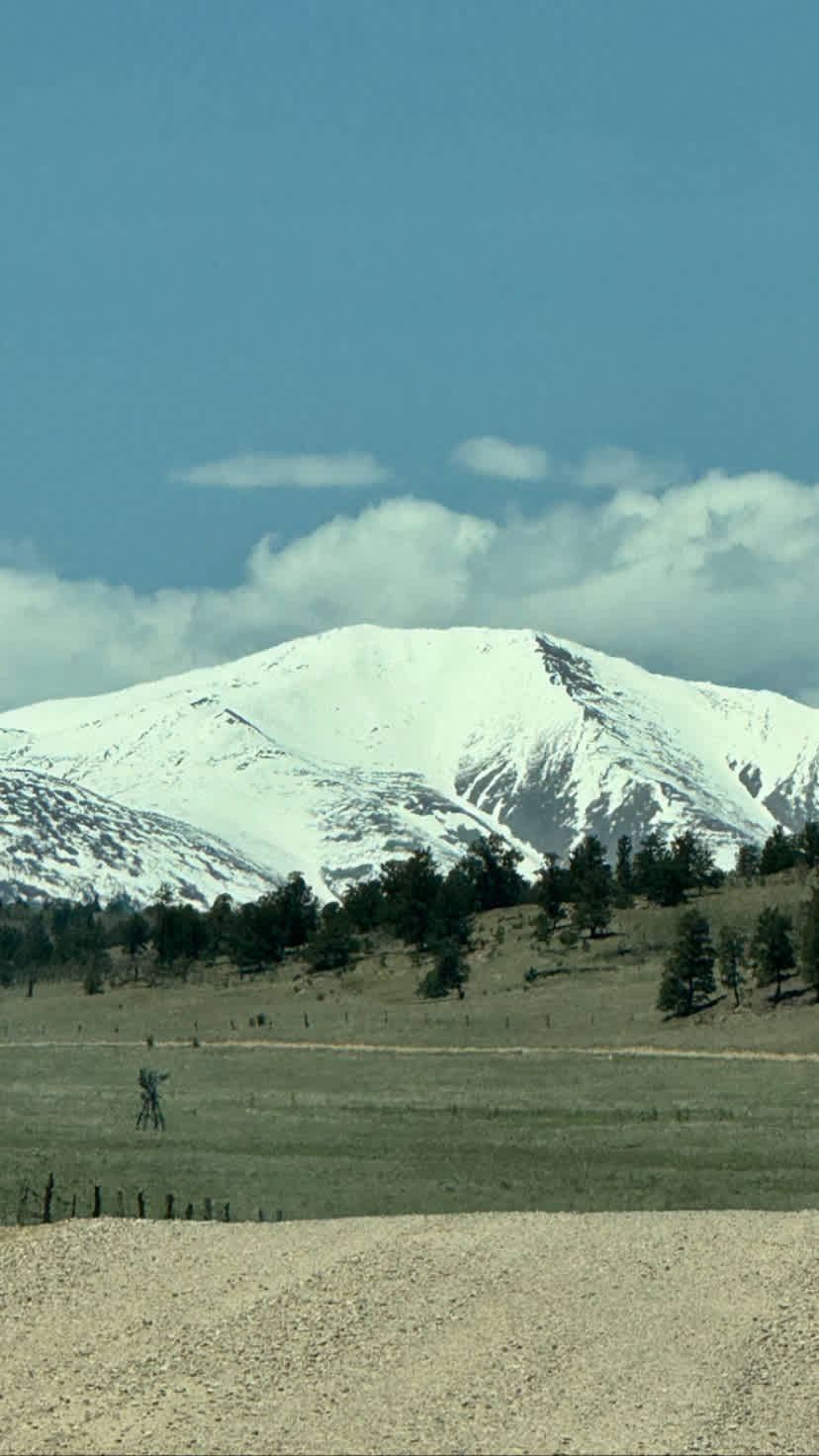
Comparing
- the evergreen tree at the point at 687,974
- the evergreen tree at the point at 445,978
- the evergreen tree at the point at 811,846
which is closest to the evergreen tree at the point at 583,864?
the evergreen tree at the point at 811,846

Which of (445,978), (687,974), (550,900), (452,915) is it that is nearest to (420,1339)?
(687,974)

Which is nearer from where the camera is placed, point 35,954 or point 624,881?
point 624,881

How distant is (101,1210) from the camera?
128 ft

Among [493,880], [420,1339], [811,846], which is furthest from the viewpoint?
[493,880]

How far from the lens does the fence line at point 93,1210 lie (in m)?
35.3

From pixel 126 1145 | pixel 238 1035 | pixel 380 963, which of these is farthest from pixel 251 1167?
pixel 380 963

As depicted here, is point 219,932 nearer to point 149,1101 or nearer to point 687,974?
point 687,974

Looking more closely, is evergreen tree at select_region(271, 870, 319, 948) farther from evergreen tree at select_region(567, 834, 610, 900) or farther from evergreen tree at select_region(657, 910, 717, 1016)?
evergreen tree at select_region(657, 910, 717, 1016)

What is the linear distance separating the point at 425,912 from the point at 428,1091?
258 feet

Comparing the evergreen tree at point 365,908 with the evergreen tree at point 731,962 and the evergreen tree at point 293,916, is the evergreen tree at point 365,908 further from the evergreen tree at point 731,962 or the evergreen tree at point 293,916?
the evergreen tree at point 731,962

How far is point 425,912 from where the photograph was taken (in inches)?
5866

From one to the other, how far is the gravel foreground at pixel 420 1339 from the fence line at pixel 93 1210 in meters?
4.36

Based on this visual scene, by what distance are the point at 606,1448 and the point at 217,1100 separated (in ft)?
162

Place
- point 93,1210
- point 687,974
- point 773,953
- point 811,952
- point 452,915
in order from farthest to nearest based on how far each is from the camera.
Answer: point 452,915 < point 687,974 < point 773,953 < point 811,952 < point 93,1210
